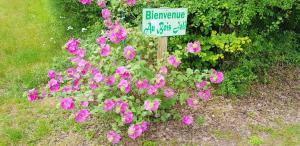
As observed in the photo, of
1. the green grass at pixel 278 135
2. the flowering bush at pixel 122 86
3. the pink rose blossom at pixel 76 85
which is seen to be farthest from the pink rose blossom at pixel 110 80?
the green grass at pixel 278 135

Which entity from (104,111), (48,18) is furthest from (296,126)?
(48,18)

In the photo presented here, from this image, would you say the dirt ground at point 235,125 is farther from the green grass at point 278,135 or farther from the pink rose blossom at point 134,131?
the pink rose blossom at point 134,131

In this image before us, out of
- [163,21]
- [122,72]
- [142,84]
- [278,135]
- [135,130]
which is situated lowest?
[278,135]

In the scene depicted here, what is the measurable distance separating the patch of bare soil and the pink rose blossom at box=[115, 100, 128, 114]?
0.57 metres

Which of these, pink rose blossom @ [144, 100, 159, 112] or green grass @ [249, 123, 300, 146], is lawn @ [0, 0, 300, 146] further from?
pink rose blossom @ [144, 100, 159, 112]

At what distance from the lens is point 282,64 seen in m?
5.12

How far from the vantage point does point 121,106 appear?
3.15 metres

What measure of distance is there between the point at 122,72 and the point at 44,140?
3.47 ft

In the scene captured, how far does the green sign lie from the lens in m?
3.59

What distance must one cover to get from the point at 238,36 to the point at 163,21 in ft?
3.47

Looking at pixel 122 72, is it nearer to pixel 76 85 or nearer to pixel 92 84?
pixel 92 84

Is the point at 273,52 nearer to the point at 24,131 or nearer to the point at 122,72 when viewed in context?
the point at 122,72

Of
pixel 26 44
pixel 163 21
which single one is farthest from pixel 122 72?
pixel 26 44

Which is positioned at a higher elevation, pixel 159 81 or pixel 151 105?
pixel 159 81
